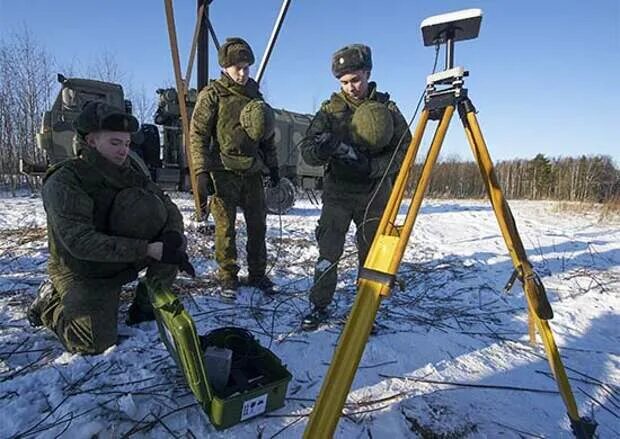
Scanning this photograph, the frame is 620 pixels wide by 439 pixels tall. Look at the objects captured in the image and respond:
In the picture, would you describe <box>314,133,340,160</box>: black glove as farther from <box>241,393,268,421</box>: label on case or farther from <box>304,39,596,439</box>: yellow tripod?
<box>241,393,268,421</box>: label on case

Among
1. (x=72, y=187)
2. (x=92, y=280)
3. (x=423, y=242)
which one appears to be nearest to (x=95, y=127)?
(x=72, y=187)

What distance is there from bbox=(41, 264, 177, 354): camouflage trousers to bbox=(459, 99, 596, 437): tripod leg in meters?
1.69

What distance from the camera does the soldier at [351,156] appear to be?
8.05 ft

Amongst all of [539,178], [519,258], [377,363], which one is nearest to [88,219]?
[377,363]

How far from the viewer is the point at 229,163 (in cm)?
315

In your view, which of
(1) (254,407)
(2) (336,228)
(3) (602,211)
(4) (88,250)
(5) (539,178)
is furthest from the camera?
(5) (539,178)


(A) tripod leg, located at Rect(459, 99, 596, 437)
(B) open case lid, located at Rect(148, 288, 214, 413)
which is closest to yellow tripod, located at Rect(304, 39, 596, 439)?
(A) tripod leg, located at Rect(459, 99, 596, 437)

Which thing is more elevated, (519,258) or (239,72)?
(239,72)

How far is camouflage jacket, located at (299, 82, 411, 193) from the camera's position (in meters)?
2.57

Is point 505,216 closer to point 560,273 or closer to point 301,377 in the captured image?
point 301,377

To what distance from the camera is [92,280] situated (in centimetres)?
224

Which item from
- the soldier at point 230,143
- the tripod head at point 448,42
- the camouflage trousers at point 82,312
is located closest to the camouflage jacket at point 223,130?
the soldier at point 230,143

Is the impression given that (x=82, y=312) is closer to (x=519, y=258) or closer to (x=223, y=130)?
(x=223, y=130)

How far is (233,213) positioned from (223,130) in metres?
0.70
